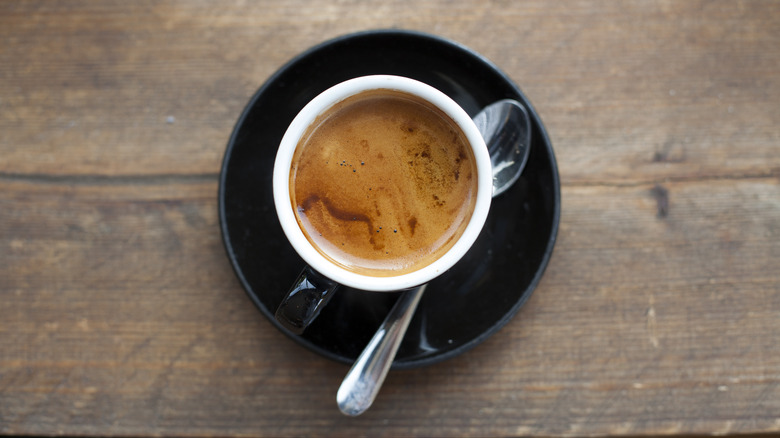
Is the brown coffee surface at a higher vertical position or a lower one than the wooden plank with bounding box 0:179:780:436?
higher

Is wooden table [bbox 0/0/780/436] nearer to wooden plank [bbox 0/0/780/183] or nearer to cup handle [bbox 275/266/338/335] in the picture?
wooden plank [bbox 0/0/780/183]

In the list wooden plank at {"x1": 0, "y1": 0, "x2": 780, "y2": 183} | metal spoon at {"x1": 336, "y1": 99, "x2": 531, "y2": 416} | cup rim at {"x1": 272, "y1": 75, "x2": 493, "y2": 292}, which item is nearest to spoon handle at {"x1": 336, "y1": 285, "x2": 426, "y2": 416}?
metal spoon at {"x1": 336, "y1": 99, "x2": 531, "y2": 416}

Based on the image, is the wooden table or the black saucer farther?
the wooden table

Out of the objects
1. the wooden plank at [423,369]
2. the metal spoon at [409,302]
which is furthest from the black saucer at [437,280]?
the wooden plank at [423,369]

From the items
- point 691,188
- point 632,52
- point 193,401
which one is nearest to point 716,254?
point 691,188

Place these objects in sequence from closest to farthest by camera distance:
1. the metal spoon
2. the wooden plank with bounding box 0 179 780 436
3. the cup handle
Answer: the cup handle, the metal spoon, the wooden plank with bounding box 0 179 780 436

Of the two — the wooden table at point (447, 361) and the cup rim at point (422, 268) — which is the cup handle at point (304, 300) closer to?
the cup rim at point (422, 268)

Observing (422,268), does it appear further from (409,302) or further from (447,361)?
(447,361)
